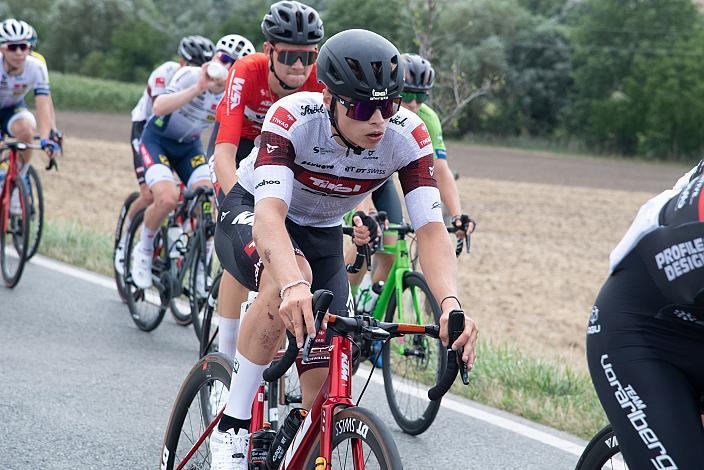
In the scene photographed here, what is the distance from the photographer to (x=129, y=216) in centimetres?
902

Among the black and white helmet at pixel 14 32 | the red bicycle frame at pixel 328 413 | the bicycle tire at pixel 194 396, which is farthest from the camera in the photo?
the black and white helmet at pixel 14 32

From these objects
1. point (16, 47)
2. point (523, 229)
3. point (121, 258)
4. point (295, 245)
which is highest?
point (295, 245)

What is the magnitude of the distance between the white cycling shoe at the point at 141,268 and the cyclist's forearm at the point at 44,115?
1880 millimetres

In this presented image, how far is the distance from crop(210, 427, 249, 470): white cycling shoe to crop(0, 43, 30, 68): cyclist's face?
6.60 m

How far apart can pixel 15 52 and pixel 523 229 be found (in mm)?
13036

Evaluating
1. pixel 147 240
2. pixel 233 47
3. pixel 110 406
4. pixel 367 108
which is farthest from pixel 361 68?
pixel 147 240

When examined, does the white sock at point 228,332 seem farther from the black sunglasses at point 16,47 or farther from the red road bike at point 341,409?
the black sunglasses at point 16,47

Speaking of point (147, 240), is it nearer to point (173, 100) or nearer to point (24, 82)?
point (173, 100)

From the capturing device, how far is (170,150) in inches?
342

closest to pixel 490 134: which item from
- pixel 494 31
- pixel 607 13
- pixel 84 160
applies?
pixel 494 31

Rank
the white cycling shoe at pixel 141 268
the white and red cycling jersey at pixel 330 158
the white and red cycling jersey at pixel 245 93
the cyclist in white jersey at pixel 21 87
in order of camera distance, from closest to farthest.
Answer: the white and red cycling jersey at pixel 330 158 → the white and red cycling jersey at pixel 245 93 → the white cycling shoe at pixel 141 268 → the cyclist in white jersey at pixel 21 87

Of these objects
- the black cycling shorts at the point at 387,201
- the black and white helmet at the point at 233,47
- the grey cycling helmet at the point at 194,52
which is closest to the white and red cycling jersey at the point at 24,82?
the grey cycling helmet at the point at 194,52

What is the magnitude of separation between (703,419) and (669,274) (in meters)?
0.46

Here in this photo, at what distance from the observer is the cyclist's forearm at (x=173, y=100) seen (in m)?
8.02
